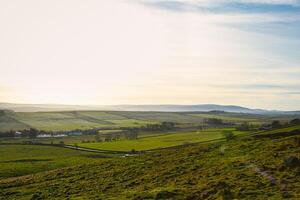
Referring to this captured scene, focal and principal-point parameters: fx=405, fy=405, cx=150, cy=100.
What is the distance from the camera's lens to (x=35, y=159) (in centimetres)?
9775

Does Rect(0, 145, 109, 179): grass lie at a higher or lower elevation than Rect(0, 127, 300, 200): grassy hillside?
lower

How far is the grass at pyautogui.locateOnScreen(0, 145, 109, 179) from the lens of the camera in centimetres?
7306

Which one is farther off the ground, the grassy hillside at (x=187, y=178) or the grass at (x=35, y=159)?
the grassy hillside at (x=187, y=178)

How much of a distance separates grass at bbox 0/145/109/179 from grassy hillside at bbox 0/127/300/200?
1785 cm

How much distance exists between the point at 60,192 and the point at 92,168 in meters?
14.3

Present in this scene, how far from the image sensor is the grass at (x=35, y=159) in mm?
73062

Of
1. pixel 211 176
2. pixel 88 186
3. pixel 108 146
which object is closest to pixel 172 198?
pixel 211 176

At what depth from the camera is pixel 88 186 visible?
44.5 m

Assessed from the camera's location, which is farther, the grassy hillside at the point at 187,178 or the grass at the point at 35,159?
the grass at the point at 35,159

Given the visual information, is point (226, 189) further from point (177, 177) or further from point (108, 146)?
point (108, 146)

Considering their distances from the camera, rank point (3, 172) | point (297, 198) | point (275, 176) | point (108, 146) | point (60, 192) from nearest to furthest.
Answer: point (297, 198)
point (275, 176)
point (60, 192)
point (3, 172)
point (108, 146)

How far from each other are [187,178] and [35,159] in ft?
218

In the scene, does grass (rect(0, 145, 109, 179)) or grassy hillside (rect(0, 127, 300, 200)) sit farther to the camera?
grass (rect(0, 145, 109, 179))

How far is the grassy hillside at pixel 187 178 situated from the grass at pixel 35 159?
17.8 metres
